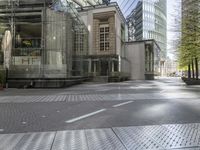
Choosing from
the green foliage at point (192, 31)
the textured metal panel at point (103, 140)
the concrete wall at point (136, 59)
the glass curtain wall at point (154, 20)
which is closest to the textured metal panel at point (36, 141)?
the textured metal panel at point (103, 140)

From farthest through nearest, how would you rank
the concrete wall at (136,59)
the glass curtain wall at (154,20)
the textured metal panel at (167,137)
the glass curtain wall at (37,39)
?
the glass curtain wall at (154,20)
the concrete wall at (136,59)
the glass curtain wall at (37,39)
the textured metal panel at (167,137)

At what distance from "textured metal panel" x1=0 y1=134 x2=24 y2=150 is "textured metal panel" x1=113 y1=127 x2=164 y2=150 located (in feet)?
7.15

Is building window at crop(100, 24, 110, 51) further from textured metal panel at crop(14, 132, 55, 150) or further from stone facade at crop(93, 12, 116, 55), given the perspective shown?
textured metal panel at crop(14, 132, 55, 150)

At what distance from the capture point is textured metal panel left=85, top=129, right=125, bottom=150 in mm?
4711

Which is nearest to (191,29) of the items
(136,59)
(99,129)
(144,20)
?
(99,129)

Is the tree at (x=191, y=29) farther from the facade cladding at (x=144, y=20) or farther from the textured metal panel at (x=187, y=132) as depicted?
the facade cladding at (x=144, y=20)

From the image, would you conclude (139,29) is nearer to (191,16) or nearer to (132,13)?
(132,13)

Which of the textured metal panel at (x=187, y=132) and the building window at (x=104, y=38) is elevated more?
the building window at (x=104, y=38)

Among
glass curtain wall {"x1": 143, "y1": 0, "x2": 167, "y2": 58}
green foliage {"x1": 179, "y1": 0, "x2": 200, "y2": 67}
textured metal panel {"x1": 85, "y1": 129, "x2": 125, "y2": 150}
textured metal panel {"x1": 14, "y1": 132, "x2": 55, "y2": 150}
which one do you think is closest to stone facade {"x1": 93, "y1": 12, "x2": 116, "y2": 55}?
green foliage {"x1": 179, "y1": 0, "x2": 200, "y2": 67}

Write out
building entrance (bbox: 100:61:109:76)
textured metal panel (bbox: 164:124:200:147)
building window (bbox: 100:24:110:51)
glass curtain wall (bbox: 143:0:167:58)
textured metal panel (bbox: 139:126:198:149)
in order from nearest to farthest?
textured metal panel (bbox: 139:126:198:149)
textured metal panel (bbox: 164:124:200:147)
building entrance (bbox: 100:61:109:76)
building window (bbox: 100:24:110:51)
glass curtain wall (bbox: 143:0:167:58)

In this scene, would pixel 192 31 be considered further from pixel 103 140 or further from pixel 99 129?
pixel 103 140

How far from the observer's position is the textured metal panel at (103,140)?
471cm

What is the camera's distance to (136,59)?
4969 cm

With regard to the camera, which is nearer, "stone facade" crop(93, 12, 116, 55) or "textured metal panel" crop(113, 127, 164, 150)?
"textured metal panel" crop(113, 127, 164, 150)
